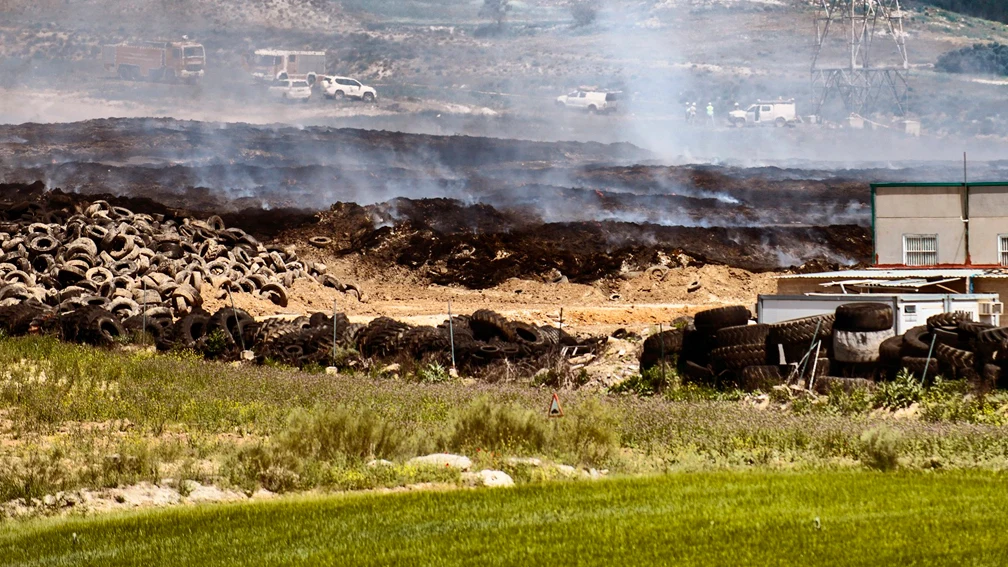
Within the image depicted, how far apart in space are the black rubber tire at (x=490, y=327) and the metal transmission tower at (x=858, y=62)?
7095 centimetres

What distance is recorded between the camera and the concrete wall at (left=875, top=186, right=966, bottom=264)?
32.9 m

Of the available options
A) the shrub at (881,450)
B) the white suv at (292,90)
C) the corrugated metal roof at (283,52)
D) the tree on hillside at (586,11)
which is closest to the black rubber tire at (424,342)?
the shrub at (881,450)

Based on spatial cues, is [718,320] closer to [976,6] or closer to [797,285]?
[797,285]

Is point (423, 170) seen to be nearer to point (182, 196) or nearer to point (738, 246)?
point (182, 196)

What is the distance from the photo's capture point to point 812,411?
18438mm

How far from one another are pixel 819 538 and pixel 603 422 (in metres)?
5.13

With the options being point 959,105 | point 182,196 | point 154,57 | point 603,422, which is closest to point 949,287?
point 603,422

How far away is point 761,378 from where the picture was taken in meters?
20.7

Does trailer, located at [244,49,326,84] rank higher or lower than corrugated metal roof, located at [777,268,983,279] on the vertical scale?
higher

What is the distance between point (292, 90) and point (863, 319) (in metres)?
75.6

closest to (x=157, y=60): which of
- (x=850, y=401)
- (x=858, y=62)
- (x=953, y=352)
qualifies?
(x=858, y=62)

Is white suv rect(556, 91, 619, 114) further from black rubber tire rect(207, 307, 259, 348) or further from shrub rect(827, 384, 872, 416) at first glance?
shrub rect(827, 384, 872, 416)

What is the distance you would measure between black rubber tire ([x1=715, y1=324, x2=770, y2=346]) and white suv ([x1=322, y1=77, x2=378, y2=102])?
74.7 m

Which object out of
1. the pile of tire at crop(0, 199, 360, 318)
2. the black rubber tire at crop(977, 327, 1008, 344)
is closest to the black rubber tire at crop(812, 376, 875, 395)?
the black rubber tire at crop(977, 327, 1008, 344)
